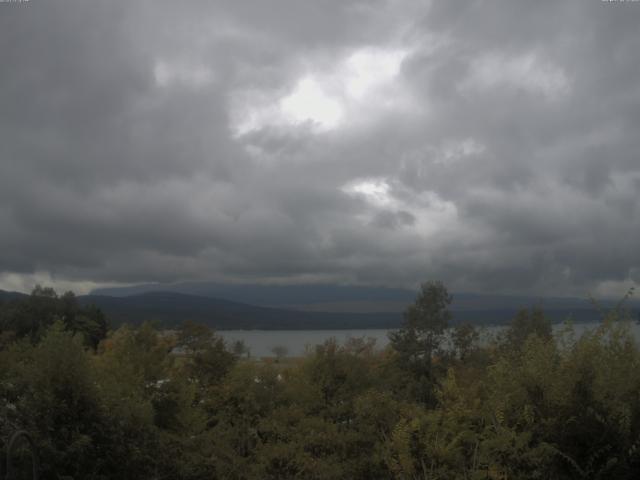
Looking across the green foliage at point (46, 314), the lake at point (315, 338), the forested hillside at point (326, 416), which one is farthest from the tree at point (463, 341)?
the green foliage at point (46, 314)

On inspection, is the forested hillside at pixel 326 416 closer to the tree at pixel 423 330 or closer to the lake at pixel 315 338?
the lake at pixel 315 338

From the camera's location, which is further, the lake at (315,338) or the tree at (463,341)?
the tree at (463,341)

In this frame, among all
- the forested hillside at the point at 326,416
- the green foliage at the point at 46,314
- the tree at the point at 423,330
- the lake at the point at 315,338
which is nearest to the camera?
the forested hillside at the point at 326,416

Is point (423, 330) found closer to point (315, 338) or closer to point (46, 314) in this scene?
point (315, 338)

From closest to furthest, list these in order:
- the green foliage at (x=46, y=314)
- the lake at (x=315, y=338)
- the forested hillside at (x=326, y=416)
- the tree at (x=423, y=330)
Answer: the forested hillside at (x=326, y=416) → the lake at (x=315, y=338) → the tree at (x=423, y=330) → the green foliage at (x=46, y=314)

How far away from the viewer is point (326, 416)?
11.3 metres

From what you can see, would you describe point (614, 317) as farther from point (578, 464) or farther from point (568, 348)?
point (578, 464)

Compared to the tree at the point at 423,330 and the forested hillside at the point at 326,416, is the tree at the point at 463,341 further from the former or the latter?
the forested hillside at the point at 326,416

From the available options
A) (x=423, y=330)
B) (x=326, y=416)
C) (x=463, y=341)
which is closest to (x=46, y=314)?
(x=423, y=330)

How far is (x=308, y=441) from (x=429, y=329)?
17261mm

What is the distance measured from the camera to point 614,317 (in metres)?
8.06

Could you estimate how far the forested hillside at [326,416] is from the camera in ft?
23.9

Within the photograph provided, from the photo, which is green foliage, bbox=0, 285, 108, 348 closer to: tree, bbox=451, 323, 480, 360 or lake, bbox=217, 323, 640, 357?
lake, bbox=217, 323, 640, 357

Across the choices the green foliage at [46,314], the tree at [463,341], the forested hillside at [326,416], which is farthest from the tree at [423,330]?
the green foliage at [46,314]
